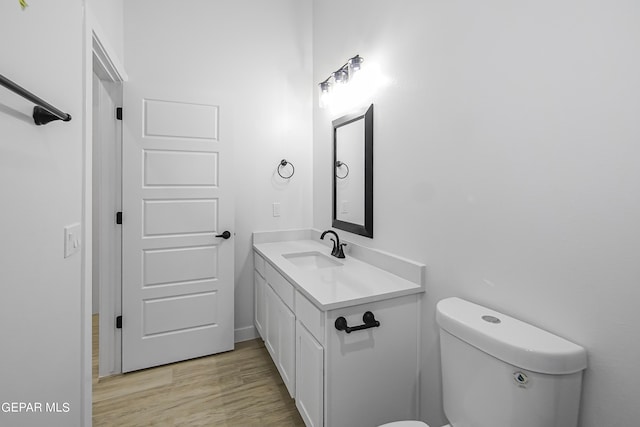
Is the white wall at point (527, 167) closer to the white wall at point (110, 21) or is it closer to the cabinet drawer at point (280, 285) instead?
the cabinet drawer at point (280, 285)

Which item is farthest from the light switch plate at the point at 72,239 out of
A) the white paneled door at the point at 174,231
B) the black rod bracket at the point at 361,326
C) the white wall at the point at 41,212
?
the black rod bracket at the point at 361,326

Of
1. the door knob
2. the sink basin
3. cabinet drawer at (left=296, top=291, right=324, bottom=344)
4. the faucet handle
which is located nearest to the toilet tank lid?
cabinet drawer at (left=296, top=291, right=324, bottom=344)

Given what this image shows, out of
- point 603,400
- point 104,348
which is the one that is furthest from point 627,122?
point 104,348

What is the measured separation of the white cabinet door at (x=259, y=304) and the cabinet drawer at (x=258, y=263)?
0.04 metres

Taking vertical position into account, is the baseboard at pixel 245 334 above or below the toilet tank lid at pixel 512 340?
below

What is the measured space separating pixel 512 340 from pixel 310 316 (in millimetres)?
804

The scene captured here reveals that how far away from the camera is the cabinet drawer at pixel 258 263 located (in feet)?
7.51

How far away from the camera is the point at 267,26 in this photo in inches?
101

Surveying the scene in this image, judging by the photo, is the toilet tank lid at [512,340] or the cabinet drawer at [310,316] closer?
the toilet tank lid at [512,340]

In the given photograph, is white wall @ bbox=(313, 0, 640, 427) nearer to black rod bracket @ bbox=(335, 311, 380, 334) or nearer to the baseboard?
black rod bracket @ bbox=(335, 311, 380, 334)

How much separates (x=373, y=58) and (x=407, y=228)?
1055 mm

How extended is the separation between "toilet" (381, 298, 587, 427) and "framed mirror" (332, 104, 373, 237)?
0.91 metres

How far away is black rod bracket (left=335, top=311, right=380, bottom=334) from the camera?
1.26 metres

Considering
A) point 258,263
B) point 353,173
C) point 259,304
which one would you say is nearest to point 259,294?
point 259,304
